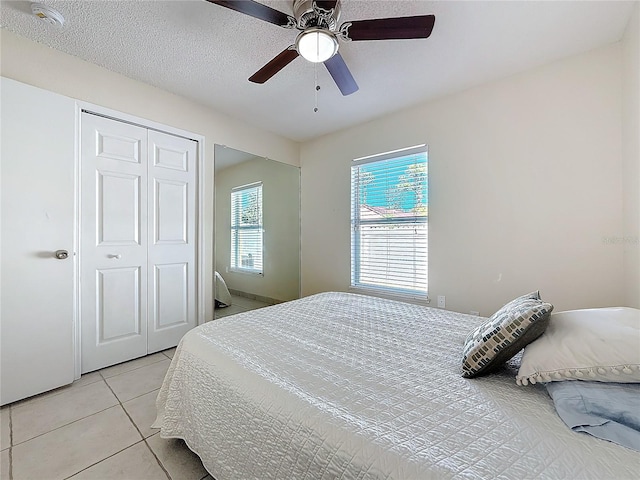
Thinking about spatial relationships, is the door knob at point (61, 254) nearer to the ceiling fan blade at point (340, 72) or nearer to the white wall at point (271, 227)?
the white wall at point (271, 227)

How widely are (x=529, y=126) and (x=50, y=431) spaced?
3.85 metres

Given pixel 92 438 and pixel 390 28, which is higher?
pixel 390 28

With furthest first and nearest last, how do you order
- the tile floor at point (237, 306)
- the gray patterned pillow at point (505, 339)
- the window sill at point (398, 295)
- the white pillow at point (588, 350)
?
the tile floor at point (237, 306), the window sill at point (398, 295), the gray patterned pillow at point (505, 339), the white pillow at point (588, 350)

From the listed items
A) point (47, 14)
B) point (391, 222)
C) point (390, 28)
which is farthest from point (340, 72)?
point (47, 14)

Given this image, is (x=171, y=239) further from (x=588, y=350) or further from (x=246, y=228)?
(x=588, y=350)

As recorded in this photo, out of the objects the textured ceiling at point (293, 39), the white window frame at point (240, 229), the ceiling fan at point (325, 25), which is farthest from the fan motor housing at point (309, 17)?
the white window frame at point (240, 229)

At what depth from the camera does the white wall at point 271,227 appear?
314 cm

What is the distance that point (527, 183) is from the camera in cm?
224

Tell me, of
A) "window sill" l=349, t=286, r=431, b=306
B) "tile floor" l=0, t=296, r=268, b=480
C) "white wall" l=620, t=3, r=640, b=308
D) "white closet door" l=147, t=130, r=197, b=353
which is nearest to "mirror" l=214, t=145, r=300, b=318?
"white closet door" l=147, t=130, r=197, b=353

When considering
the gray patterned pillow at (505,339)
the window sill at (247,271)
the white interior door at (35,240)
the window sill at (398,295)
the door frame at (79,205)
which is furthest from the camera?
the window sill at (247,271)

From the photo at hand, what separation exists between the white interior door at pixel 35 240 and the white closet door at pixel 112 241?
19 cm

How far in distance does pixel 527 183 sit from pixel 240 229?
2916 millimetres

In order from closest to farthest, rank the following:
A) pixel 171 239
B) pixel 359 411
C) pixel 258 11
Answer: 1. pixel 359 411
2. pixel 258 11
3. pixel 171 239

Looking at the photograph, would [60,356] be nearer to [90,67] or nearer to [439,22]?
[90,67]
